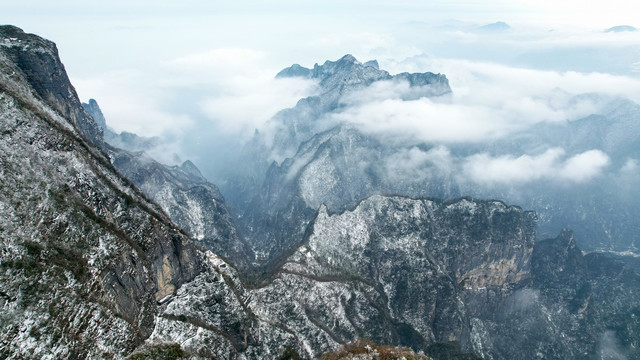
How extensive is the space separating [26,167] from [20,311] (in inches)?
1470

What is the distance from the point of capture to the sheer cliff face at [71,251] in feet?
255

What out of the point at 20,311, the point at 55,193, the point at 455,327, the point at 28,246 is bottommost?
the point at 455,327

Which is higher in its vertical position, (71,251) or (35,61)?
(35,61)

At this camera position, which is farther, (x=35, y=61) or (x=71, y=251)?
(x=35, y=61)

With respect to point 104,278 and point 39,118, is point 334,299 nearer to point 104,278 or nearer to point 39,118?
point 104,278

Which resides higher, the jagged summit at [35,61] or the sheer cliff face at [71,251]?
the jagged summit at [35,61]

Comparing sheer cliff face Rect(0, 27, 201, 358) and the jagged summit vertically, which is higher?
the jagged summit

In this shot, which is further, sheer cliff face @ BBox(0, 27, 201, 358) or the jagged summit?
the jagged summit

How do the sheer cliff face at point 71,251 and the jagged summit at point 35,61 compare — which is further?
the jagged summit at point 35,61

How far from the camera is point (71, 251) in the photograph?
90000 millimetres

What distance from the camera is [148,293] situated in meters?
110

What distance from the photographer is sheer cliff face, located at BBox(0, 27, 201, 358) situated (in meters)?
77.7

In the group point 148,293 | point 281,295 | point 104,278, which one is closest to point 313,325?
point 281,295

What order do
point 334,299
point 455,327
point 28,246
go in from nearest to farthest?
point 28,246 → point 334,299 → point 455,327
